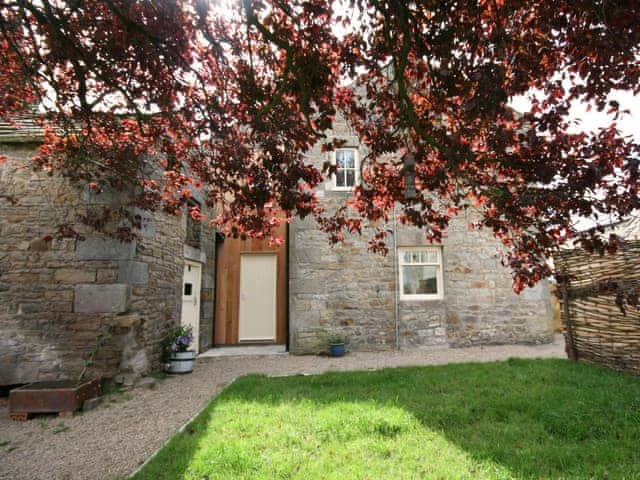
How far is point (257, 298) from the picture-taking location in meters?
10.3

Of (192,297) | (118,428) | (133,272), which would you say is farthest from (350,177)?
(118,428)

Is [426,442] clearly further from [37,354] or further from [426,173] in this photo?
A: [37,354]

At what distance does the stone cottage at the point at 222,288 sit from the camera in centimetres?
566

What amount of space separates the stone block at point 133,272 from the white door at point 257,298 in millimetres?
4199

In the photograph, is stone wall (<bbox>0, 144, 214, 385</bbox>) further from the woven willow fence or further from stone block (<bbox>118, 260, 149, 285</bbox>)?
the woven willow fence

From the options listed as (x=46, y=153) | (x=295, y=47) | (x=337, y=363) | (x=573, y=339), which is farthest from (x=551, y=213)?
(x=46, y=153)

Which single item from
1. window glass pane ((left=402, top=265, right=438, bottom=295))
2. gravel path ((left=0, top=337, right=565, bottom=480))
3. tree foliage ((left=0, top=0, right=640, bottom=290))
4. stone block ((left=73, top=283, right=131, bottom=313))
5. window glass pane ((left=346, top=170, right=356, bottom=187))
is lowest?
gravel path ((left=0, top=337, right=565, bottom=480))

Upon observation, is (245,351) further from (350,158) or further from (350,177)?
(350,158)

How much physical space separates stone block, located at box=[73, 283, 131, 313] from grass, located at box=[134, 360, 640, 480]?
2235mm

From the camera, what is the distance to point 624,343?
5.59 m

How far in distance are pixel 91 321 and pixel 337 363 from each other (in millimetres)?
4505

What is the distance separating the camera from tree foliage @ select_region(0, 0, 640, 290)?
2777mm

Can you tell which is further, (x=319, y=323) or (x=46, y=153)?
(x=319, y=323)

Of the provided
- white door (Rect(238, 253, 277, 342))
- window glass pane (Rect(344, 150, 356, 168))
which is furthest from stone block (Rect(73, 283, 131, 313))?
window glass pane (Rect(344, 150, 356, 168))
